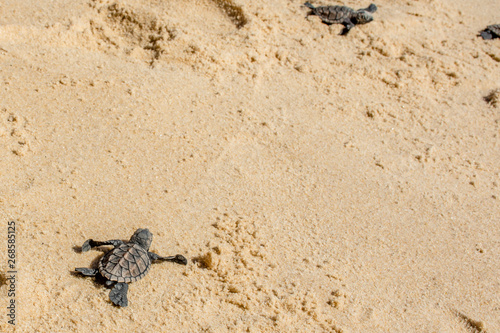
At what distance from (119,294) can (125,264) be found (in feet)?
0.53

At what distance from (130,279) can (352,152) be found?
1996 millimetres

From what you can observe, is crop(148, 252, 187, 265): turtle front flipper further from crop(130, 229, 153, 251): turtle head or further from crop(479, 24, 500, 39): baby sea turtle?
crop(479, 24, 500, 39): baby sea turtle

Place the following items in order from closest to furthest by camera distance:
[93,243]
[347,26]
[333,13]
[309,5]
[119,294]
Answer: [119,294] → [93,243] → [347,26] → [333,13] → [309,5]

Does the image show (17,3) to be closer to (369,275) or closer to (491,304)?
(369,275)

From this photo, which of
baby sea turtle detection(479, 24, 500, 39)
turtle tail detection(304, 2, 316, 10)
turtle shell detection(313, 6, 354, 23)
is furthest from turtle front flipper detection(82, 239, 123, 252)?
baby sea turtle detection(479, 24, 500, 39)

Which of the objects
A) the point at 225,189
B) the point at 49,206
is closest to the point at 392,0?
the point at 225,189

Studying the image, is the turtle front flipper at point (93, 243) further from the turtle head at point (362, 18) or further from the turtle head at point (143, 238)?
the turtle head at point (362, 18)

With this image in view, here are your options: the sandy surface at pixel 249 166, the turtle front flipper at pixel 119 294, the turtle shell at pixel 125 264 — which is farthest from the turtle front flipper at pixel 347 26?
the turtle front flipper at pixel 119 294

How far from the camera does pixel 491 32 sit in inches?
201

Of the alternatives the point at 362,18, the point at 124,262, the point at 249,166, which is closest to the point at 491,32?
the point at 362,18

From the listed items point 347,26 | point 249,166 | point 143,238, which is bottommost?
point 143,238

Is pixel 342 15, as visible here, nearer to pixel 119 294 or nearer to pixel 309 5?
pixel 309 5

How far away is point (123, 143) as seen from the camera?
3.23m

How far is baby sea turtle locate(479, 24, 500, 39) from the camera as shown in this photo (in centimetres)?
504
